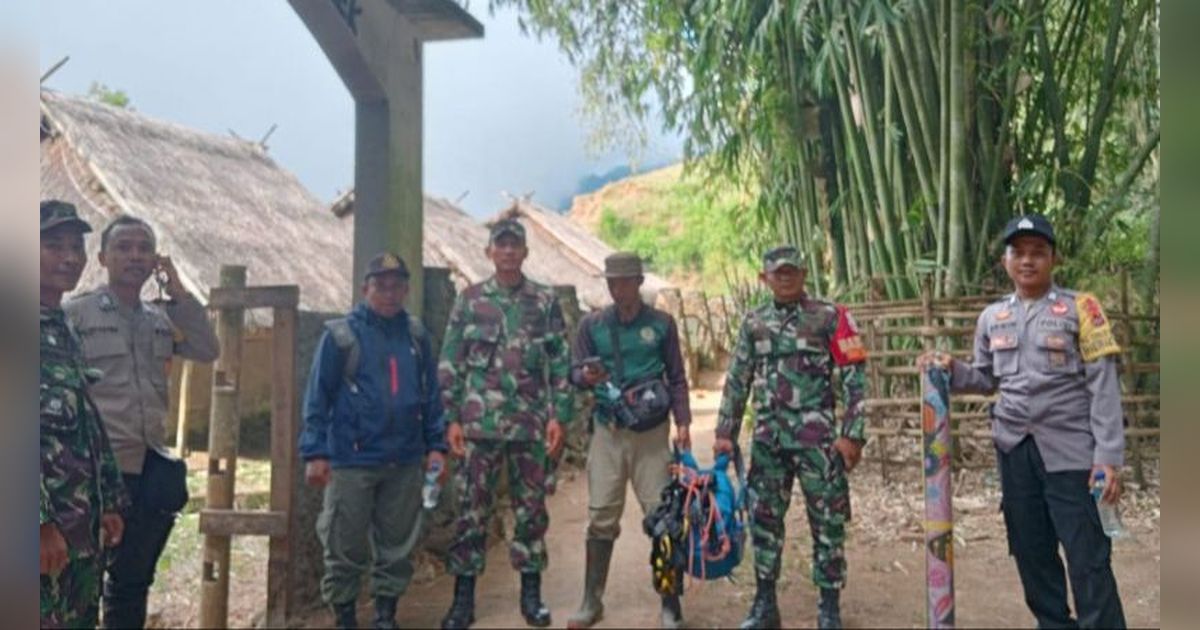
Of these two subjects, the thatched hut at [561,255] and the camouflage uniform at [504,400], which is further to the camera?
the thatched hut at [561,255]

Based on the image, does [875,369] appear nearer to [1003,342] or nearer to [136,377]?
[1003,342]

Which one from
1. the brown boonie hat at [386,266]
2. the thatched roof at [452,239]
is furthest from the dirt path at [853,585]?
the thatched roof at [452,239]

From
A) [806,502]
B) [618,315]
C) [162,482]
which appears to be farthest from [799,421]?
[162,482]

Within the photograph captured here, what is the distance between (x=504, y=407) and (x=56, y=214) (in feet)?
7.52

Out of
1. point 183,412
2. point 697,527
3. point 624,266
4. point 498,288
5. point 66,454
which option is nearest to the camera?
point 66,454

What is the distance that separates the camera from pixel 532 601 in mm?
3914

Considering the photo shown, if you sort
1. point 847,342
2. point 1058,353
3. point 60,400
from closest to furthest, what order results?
1. point 60,400
2. point 1058,353
3. point 847,342

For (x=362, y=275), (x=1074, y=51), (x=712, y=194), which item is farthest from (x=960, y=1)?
(x=362, y=275)

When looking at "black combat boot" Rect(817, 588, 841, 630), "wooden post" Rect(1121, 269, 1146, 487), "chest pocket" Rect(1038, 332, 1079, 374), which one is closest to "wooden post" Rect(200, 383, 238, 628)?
"black combat boot" Rect(817, 588, 841, 630)

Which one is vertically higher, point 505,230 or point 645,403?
point 505,230

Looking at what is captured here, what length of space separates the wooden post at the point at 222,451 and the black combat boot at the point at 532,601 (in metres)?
1.41

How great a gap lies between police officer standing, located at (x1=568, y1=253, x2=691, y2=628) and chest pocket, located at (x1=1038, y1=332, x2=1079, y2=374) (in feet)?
5.34

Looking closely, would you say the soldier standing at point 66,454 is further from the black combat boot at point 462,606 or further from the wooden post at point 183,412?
the wooden post at point 183,412

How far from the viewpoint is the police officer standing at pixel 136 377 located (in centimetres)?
301
